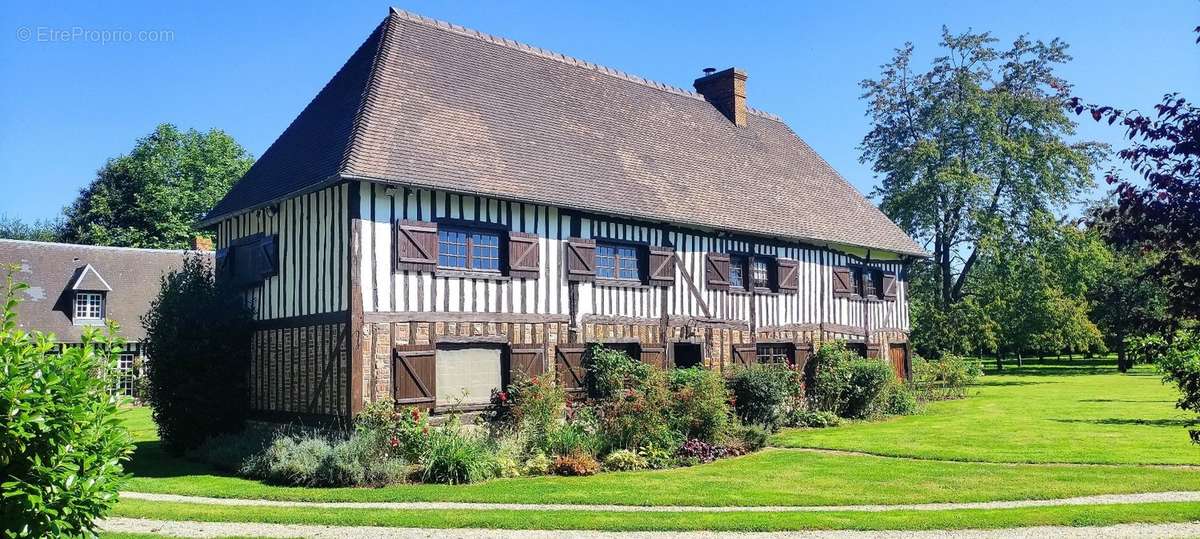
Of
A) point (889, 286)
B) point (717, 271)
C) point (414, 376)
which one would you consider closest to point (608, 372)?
point (414, 376)

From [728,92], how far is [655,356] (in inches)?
398

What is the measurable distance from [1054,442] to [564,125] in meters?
11.1

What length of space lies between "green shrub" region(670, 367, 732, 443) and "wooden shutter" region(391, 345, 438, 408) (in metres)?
4.16

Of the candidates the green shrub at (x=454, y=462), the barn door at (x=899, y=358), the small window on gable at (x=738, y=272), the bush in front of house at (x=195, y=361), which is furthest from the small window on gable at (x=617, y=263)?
the barn door at (x=899, y=358)

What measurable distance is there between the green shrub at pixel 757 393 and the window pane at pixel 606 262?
11.4 ft

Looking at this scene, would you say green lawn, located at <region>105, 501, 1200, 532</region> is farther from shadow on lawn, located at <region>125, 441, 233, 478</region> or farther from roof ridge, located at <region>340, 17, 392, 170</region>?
roof ridge, located at <region>340, 17, 392, 170</region>

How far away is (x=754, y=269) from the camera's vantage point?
21391mm

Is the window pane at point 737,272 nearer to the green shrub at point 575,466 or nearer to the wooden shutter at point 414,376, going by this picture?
the green shrub at point 575,466

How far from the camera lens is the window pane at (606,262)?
18.2 meters

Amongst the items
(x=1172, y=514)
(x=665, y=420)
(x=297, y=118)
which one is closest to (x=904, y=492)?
(x=1172, y=514)

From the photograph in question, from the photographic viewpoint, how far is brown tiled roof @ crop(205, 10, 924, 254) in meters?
16.2

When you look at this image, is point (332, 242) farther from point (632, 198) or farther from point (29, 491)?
point (29, 491)

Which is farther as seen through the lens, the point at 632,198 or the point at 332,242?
the point at 632,198

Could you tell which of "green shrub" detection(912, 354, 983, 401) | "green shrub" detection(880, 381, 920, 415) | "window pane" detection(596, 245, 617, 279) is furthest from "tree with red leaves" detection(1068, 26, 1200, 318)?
"green shrub" detection(912, 354, 983, 401)
